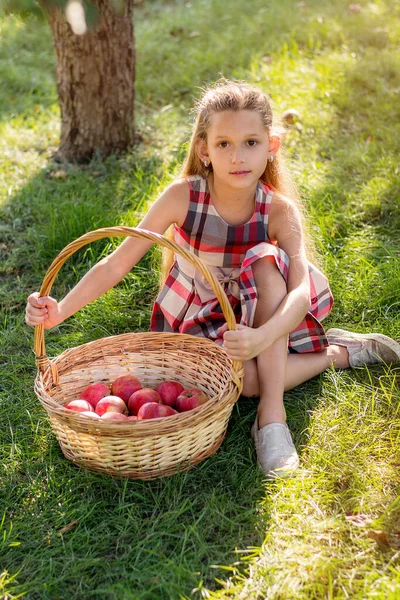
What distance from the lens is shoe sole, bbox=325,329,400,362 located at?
2.64 metres

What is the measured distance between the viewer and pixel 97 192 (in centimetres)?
384

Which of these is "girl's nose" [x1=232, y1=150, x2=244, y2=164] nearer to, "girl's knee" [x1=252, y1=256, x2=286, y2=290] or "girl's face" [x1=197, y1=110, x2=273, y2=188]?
"girl's face" [x1=197, y1=110, x2=273, y2=188]

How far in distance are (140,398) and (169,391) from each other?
4.6 inches

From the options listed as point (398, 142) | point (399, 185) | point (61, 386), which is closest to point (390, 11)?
point (398, 142)

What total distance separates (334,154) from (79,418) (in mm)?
2677

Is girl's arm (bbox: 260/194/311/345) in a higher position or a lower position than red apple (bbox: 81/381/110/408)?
higher

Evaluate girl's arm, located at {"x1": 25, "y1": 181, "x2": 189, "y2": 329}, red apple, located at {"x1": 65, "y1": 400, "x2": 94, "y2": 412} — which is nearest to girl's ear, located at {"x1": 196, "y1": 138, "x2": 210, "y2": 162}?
girl's arm, located at {"x1": 25, "y1": 181, "x2": 189, "y2": 329}

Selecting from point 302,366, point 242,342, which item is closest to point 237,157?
point 242,342

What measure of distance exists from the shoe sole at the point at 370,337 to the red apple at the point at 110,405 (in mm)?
920

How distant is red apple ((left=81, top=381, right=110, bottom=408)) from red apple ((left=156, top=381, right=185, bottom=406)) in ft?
0.60

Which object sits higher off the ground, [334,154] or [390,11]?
[390,11]

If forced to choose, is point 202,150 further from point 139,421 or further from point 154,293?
point 139,421

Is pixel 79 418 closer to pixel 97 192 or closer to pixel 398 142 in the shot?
pixel 97 192

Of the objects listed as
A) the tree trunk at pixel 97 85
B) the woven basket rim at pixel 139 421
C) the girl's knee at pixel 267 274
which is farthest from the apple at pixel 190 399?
the tree trunk at pixel 97 85
